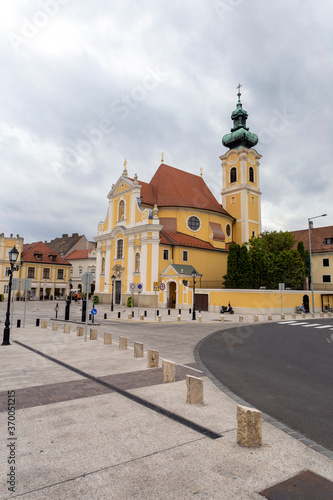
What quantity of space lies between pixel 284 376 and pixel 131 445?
5.25m

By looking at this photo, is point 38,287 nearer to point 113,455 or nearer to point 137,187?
point 137,187

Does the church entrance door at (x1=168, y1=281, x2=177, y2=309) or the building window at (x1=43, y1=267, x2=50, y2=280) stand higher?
the building window at (x1=43, y1=267, x2=50, y2=280)

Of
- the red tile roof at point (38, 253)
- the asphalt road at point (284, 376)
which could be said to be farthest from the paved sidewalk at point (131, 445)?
the red tile roof at point (38, 253)

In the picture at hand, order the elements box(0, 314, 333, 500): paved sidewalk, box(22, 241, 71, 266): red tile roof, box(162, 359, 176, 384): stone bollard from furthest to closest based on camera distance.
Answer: box(22, 241, 71, 266): red tile roof
box(162, 359, 176, 384): stone bollard
box(0, 314, 333, 500): paved sidewalk

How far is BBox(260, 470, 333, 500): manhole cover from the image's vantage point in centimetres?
311

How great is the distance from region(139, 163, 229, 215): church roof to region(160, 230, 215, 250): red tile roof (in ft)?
14.8

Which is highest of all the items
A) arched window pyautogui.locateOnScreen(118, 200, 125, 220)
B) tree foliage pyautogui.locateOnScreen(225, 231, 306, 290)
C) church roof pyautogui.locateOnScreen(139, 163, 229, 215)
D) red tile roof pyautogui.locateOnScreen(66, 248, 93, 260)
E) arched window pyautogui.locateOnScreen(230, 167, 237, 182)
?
arched window pyautogui.locateOnScreen(230, 167, 237, 182)

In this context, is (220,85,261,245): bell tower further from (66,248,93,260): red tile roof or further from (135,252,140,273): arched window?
(66,248,93,260): red tile roof

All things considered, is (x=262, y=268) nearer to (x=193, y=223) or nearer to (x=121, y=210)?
(x=193, y=223)

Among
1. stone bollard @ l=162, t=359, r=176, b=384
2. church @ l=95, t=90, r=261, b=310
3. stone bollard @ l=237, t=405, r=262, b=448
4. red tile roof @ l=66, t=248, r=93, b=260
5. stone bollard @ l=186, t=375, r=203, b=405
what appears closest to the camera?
stone bollard @ l=237, t=405, r=262, b=448

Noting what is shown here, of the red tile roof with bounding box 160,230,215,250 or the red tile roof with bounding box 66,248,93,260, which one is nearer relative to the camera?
the red tile roof with bounding box 160,230,215,250

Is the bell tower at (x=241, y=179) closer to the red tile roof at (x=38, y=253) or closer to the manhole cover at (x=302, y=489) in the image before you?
the red tile roof at (x=38, y=253)

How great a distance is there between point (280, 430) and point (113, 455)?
2.48 meters

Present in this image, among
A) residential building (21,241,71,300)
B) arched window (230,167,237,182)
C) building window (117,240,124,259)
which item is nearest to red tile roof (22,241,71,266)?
residential building (21,241,71,300)
